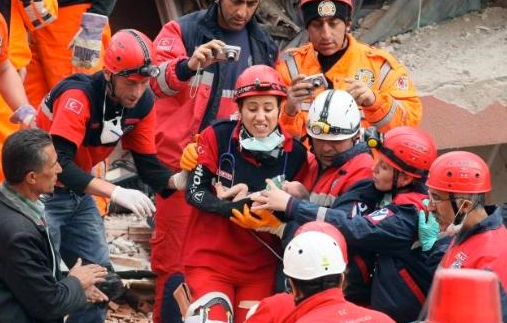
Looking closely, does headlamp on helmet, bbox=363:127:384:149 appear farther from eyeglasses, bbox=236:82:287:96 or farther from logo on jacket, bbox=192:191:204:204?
logo on jacket, bbox=192:191:204:204

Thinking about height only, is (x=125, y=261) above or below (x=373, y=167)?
below

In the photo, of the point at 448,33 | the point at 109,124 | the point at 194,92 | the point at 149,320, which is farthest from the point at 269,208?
the point at 448,33

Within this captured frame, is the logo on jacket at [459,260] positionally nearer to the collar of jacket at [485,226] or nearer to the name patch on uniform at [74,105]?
the collar of jacket at [485,226]

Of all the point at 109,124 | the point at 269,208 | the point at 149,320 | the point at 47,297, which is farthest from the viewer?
the point at 149,320

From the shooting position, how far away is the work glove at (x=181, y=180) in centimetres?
662

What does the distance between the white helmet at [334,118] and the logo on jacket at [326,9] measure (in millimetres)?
753

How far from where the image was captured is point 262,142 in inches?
243

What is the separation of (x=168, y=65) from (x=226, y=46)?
48 centimetres

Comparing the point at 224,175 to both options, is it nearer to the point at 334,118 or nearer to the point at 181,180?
the point at 181,180

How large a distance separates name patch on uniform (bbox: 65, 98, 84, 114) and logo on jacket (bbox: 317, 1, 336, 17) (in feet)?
5.14

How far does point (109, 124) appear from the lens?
6473 millimetres

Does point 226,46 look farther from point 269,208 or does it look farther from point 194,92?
point 269,208

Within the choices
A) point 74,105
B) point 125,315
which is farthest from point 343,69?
point 125,315

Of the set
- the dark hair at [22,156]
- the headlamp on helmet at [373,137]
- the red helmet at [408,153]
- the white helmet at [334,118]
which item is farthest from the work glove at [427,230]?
the dark hair at [22,156]
